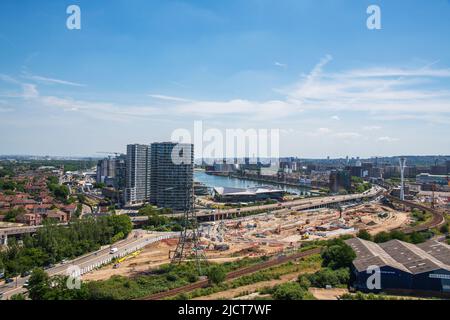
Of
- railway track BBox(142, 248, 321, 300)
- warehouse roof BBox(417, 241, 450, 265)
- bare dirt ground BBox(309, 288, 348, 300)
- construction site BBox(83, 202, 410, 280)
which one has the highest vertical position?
warehouse roof BBox(417, 241, 450, 265)

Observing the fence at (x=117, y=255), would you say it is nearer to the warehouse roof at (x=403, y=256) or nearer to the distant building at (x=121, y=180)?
the warehouse roof at (x=403, y=256)

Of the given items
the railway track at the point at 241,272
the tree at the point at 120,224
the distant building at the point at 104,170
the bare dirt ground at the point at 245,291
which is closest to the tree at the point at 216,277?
the railway track at the point at 241,272

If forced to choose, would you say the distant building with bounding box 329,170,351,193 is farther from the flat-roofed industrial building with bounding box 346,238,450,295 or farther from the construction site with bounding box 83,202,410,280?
the flat-roofed industrial building with bounding box 346,238,450,295

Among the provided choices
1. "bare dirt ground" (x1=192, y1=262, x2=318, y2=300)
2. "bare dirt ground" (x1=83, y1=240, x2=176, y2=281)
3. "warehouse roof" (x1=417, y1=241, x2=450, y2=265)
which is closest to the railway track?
"bare dirt ground" (x1=192, y1=262, x2=318, y2=300)

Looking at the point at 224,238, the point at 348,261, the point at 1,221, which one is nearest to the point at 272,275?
the point at 348,261

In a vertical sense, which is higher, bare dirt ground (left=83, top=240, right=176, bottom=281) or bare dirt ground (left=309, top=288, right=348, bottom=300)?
bare dirt ground (left=309, top=288, right=348, bottom=300)

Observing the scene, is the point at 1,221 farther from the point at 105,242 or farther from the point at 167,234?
the point at 167,234

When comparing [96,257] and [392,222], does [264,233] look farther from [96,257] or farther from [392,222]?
[96,257]
